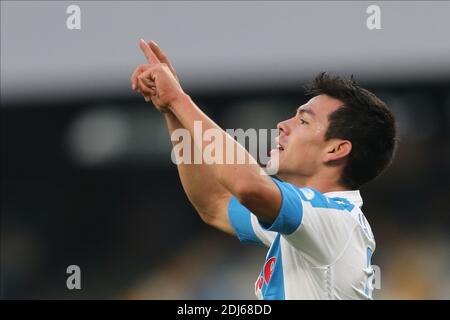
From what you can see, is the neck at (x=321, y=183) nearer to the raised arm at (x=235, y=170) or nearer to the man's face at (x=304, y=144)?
the man's face at (x=304, y=144)

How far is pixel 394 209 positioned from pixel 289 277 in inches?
277

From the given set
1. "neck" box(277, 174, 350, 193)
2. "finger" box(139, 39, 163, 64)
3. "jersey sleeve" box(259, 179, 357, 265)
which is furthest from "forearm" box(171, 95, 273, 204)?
"neck" box(277, 174, 350, 193)

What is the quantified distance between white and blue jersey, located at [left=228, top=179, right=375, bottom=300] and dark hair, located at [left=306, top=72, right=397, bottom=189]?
17 cm

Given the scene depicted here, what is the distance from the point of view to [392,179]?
10094 millimetres

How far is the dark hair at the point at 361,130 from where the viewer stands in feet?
11.3

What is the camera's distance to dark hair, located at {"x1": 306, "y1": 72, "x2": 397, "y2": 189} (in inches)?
136

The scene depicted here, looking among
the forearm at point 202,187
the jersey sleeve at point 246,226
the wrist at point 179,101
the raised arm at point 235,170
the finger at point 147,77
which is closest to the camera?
the raised arm at point 235,170

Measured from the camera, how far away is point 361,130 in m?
3.45

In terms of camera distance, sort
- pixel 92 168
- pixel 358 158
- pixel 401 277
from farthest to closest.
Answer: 1. pixel 92 168
2. pixel 401 277
3. pixel 358 158

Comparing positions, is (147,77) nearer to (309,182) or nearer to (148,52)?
(148,52)

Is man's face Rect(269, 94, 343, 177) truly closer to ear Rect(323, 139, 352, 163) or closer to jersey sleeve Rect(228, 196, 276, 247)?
ear Rect(323, 139, 352, 163)

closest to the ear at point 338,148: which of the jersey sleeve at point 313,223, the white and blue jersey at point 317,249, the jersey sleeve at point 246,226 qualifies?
the white and blue jersey at point 317,249
